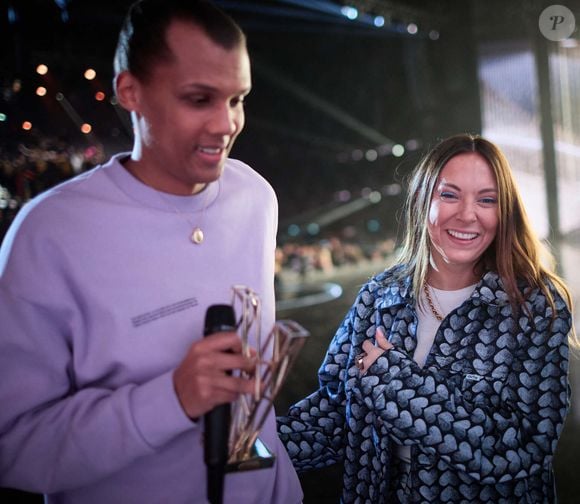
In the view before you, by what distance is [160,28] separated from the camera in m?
0.83

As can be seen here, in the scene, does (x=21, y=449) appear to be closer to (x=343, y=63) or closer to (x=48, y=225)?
(x=48, y=225)

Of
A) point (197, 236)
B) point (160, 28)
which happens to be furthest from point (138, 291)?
point (160, 28)

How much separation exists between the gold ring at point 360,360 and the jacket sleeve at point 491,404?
0.10 feet

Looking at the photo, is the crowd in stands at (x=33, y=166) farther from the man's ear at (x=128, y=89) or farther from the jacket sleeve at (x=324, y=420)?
the jacket sleeve at (x=324, y=420)

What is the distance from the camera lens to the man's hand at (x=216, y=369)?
713 millimetres

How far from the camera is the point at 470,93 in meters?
3.39

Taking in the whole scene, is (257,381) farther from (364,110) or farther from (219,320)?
(364,110)

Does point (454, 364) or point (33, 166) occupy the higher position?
point (33, 166)

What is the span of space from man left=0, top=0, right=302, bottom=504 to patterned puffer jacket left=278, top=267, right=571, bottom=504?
1.64 ft

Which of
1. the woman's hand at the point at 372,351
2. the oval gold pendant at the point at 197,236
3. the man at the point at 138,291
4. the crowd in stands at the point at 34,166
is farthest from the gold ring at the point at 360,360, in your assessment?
the crowd in stands at the point at 34,166

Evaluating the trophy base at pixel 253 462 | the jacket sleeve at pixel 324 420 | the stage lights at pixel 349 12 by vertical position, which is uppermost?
the stage lights at pixel 349 12

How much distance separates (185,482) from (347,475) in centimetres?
63

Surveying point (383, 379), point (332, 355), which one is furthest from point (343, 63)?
point (383, 379)

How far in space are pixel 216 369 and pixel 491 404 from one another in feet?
2.64
